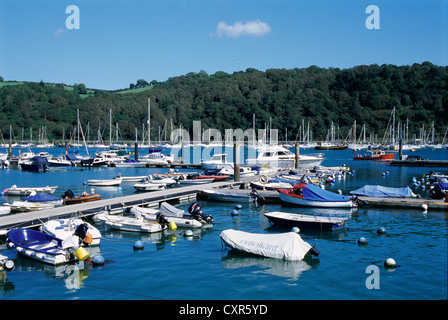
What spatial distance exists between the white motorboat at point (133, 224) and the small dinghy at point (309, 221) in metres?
6.61

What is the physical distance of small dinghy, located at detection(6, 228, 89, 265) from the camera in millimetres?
18406

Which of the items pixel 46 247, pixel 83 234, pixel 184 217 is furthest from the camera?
pixel 184 217

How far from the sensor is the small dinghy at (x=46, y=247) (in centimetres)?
1841

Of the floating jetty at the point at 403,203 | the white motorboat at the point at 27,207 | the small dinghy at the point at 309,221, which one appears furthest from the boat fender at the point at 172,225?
the floating jetty at the point at 403,203

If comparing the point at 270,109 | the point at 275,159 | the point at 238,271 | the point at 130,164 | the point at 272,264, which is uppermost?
the point at 270,109

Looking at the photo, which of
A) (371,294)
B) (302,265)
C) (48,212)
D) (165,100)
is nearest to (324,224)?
(302,265)

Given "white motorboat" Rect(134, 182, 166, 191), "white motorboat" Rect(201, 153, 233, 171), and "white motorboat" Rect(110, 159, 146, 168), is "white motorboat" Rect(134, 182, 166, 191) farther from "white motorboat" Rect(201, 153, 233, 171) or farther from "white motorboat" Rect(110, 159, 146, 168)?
"white motorboat" Rect(110, 159, 146, 168)

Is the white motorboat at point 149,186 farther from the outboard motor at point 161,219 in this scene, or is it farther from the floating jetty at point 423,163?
the floating jetty at point 423,163

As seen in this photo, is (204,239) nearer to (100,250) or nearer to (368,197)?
(100,250)

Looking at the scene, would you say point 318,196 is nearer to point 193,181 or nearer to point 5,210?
point 193,181

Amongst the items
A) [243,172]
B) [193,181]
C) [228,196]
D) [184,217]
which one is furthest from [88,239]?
[243,172]

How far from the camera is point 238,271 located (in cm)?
1764

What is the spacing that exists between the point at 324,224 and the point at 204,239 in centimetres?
674

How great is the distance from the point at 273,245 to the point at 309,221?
20.3 feet
